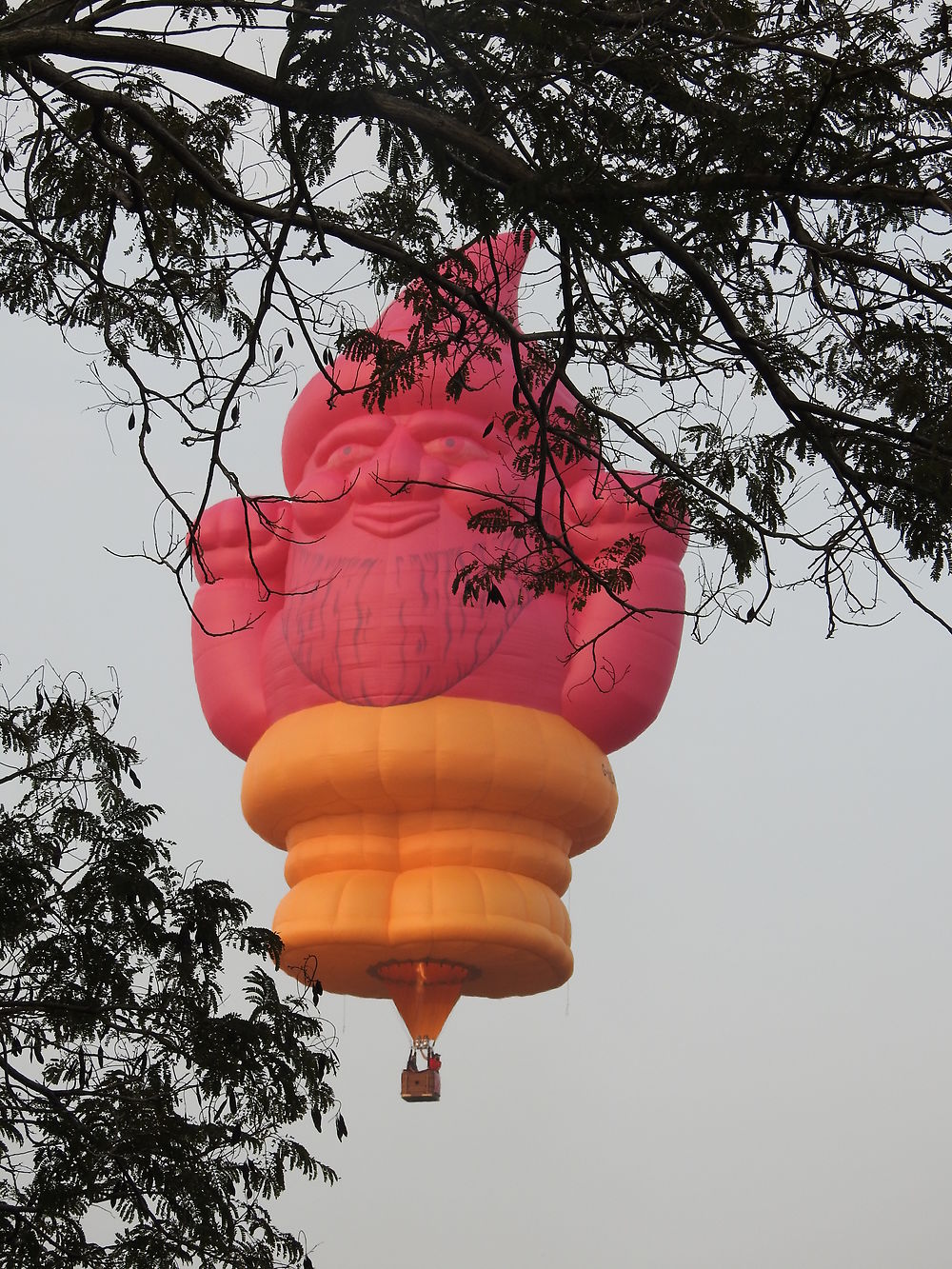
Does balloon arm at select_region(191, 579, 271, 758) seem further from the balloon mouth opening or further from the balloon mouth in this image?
the balloon mouth opening

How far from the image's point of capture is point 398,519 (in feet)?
36.4

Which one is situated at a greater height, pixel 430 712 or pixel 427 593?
pixel 427 593

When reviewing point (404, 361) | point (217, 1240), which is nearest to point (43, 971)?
point (217, 1240)

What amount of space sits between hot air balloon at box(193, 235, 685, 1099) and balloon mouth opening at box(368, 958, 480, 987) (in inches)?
0.5

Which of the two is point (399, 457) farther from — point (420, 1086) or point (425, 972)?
point (420, 1086)

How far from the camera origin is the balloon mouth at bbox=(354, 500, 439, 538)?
436 inches

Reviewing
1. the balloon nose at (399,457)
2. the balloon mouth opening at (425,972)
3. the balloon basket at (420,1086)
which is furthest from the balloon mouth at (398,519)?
the balloon basket at (420,1086)

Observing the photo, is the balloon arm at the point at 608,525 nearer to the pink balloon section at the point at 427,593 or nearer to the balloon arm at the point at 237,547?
the pink balloon section at the point at 427,593

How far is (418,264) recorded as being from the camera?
15.8ft

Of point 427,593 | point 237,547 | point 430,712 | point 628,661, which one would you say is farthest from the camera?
point 237,547

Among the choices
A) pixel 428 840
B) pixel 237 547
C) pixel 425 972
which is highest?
pixel 237 547

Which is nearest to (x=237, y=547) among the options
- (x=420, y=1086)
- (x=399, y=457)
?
(x=399, y=457)

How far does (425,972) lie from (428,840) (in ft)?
2.62

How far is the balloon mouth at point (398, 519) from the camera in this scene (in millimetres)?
11086
